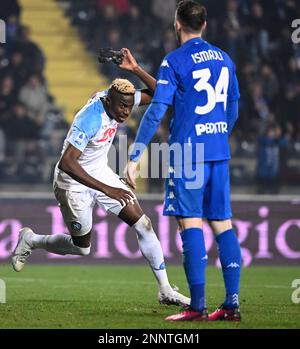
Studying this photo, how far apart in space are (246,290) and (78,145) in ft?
10.2

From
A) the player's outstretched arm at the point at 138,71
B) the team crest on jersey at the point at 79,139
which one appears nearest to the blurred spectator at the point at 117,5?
the player's outstretched arm at the point at 138,71

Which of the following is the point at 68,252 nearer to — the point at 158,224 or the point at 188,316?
the point at 188,316

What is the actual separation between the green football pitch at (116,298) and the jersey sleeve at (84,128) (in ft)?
4.25

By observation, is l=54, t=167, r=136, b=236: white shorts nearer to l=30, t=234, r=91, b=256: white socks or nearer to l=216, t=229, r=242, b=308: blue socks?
l=30, t=234, r=91, b=256: white socks

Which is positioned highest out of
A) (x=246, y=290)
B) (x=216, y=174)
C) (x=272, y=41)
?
(x=272, y=41)

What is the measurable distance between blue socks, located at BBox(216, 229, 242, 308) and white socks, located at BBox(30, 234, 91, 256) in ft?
6.39

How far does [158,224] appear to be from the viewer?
13.6 meters

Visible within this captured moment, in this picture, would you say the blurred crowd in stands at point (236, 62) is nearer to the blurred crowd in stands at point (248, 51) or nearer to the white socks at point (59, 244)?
the blurred crowd in stands at point (248, 51)

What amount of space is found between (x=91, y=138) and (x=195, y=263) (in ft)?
5.84

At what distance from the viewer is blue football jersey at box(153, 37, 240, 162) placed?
23.1 feet

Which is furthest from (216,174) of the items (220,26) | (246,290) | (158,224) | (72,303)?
(220,26)

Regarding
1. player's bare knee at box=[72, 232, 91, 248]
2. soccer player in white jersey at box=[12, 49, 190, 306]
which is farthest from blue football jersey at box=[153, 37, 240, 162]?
player's bare knee at box=[72, 232, 91, 248]

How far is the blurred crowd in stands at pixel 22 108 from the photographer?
49.2 ft

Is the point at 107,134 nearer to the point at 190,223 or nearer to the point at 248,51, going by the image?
the point at 190,223
